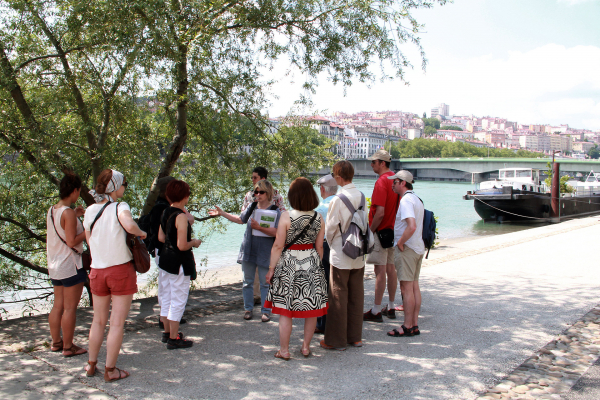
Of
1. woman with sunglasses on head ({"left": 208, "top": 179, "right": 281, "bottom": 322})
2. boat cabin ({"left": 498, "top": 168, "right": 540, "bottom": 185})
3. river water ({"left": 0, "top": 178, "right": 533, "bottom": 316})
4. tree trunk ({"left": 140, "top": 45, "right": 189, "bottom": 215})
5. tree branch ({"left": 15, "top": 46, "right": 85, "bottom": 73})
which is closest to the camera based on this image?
woman with sunglasses on head ({"left": 208, "top": 179, "right": 281, "bottom": 322})

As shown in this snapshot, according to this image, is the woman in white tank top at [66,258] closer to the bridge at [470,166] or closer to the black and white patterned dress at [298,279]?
the black and white patterned dress at [298,279]

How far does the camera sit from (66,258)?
422cm

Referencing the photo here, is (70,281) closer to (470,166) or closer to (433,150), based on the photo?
(470,166)

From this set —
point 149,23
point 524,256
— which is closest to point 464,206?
point 524,256

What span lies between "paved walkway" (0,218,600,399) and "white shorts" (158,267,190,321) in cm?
34

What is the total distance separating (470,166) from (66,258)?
78.6m

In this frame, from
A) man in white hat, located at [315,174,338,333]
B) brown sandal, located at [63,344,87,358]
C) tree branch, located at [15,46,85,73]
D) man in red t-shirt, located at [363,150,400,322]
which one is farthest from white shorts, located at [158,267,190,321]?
tree branch, located at [15,46,85,73]

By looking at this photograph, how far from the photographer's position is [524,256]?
10.6 metres

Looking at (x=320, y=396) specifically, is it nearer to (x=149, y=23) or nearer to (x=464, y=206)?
(x=149, y=23)

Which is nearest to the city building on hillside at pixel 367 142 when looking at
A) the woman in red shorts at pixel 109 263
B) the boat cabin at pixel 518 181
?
the boat cabin at pixel 518 181

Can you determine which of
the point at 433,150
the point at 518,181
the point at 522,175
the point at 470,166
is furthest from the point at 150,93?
the point at 433,150

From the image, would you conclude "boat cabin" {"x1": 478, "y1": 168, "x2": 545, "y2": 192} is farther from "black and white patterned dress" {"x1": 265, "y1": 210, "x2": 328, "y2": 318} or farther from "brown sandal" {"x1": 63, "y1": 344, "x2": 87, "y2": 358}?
"brown sandal" {"x1": 63, "y1": 344, "x2": 87, "y2": 358}

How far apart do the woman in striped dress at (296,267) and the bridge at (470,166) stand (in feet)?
205

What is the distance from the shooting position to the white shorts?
443 cm
